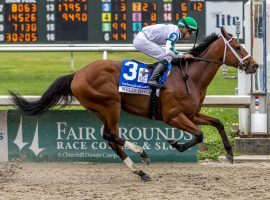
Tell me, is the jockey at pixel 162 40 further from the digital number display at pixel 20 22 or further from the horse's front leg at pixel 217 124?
the digital number display at pixel 20 22

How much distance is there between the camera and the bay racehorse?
7922 mm

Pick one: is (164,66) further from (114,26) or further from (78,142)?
(114,26)

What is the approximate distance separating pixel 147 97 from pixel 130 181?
88 centimetres

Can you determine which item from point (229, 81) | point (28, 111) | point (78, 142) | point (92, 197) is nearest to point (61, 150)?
point (78, 142)

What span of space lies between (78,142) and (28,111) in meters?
0.96

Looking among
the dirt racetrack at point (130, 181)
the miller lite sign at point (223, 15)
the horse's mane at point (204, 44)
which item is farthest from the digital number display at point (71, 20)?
the horse's mane at point (204, 44)

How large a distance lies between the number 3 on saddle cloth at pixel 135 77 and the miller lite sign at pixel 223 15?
8.46 m

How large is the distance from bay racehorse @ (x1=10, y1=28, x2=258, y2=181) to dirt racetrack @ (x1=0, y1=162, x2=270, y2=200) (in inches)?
11.1

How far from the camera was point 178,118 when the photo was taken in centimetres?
793

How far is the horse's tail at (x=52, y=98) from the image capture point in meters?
8.16

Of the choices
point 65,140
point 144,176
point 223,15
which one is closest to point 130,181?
point 144,176

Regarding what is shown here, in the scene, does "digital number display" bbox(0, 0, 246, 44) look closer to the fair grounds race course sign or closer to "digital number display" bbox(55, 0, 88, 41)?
"digital number display" bbox(55, 0, 88, 41)

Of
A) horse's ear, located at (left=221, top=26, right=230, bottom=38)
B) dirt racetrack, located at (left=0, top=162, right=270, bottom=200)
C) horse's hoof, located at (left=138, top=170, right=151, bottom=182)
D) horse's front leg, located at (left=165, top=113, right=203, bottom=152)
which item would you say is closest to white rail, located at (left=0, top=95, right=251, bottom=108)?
dirt racetrack, located at (left=0, top=162, right=270, bottom=200)


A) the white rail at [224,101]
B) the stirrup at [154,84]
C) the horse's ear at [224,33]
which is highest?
the horse's ear at [224,33]
